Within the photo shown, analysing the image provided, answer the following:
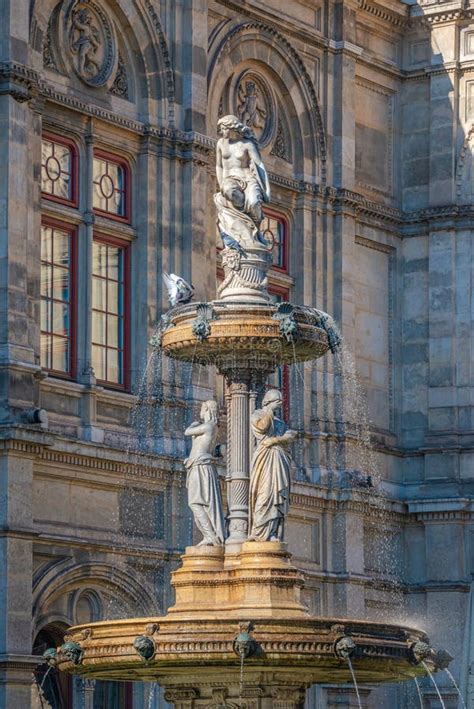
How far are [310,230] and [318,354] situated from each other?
1396cm

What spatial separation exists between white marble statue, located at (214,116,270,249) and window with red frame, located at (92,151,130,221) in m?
8.90

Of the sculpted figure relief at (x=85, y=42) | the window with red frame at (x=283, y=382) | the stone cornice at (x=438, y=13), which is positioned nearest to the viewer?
the sculpted figure relief at (x=85, y=42)

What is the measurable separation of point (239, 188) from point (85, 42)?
373 inches

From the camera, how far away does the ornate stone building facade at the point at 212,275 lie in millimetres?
31359

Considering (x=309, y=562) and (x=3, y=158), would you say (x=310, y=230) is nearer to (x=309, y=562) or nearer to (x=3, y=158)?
(x=309, y=562)

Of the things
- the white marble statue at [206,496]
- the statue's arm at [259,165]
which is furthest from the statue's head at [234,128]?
the white marble statue at [206,496]

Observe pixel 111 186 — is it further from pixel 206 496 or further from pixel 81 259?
pixel 206 496

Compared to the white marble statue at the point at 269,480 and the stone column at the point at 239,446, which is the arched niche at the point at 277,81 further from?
the white marble statue at the point at 269,480

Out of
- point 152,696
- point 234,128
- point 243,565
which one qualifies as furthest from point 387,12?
point 243,565

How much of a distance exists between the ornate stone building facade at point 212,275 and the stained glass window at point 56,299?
0.14ft

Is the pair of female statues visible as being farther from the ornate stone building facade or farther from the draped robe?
the ornate stone building facade

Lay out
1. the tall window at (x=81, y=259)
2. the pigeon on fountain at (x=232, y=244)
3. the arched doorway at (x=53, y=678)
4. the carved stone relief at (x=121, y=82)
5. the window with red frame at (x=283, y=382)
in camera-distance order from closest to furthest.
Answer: the pigeon on fountain at (x=232, y=244)
the arched doorway at (x=53, y=678)
the tall window at (x=81, y=259)
the carved stone relief at (x=121, y=82)
the window with red frame at (x=283, y=382)

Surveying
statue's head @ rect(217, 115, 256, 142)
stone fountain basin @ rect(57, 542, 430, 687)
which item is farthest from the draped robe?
statue's head @ rect(217, 115, 256, 142)

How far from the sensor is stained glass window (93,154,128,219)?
34094 millimetres
